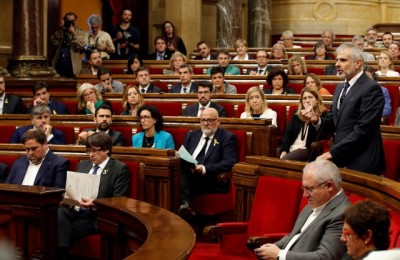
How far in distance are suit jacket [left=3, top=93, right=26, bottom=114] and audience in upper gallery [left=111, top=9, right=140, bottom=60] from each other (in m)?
3.53

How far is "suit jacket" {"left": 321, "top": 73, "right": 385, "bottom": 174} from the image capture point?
14.2ft

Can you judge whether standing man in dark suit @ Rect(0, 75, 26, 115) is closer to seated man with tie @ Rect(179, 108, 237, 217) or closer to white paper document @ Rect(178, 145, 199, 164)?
seated man with tie @ Rect(179, 108, 237, 217)

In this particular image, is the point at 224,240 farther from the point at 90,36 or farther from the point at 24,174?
the point at 90,36

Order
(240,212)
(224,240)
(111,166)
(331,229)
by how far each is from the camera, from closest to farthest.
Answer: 1. (331,229)
2. (224,240)
3. (240,212)
4. (111,166)

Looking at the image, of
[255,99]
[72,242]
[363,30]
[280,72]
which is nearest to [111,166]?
[72,242]

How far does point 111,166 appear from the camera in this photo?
5.34 metres

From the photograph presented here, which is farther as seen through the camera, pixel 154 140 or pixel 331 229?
pixel 154 140

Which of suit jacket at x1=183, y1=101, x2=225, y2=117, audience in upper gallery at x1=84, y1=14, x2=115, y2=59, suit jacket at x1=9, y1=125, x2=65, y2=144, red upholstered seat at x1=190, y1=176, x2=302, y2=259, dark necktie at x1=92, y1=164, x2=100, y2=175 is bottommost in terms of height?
red upholstered seat at x1=190, y1=176, x2=302, y2=259

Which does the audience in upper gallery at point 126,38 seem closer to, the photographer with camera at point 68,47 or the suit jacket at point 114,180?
the photographer with camera at point 68,47

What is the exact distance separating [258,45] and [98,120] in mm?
8561

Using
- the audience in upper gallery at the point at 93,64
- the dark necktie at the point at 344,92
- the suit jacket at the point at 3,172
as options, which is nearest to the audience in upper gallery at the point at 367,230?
the dark necktie at the point at 344,92

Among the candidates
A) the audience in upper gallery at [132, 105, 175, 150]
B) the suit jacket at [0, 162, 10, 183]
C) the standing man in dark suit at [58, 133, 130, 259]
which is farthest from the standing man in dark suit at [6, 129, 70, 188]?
the audience in upper gallery at [132, 105, 175, 150]

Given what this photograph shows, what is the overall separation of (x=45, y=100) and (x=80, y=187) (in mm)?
2896

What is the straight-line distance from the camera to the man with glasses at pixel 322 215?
3.48 m
